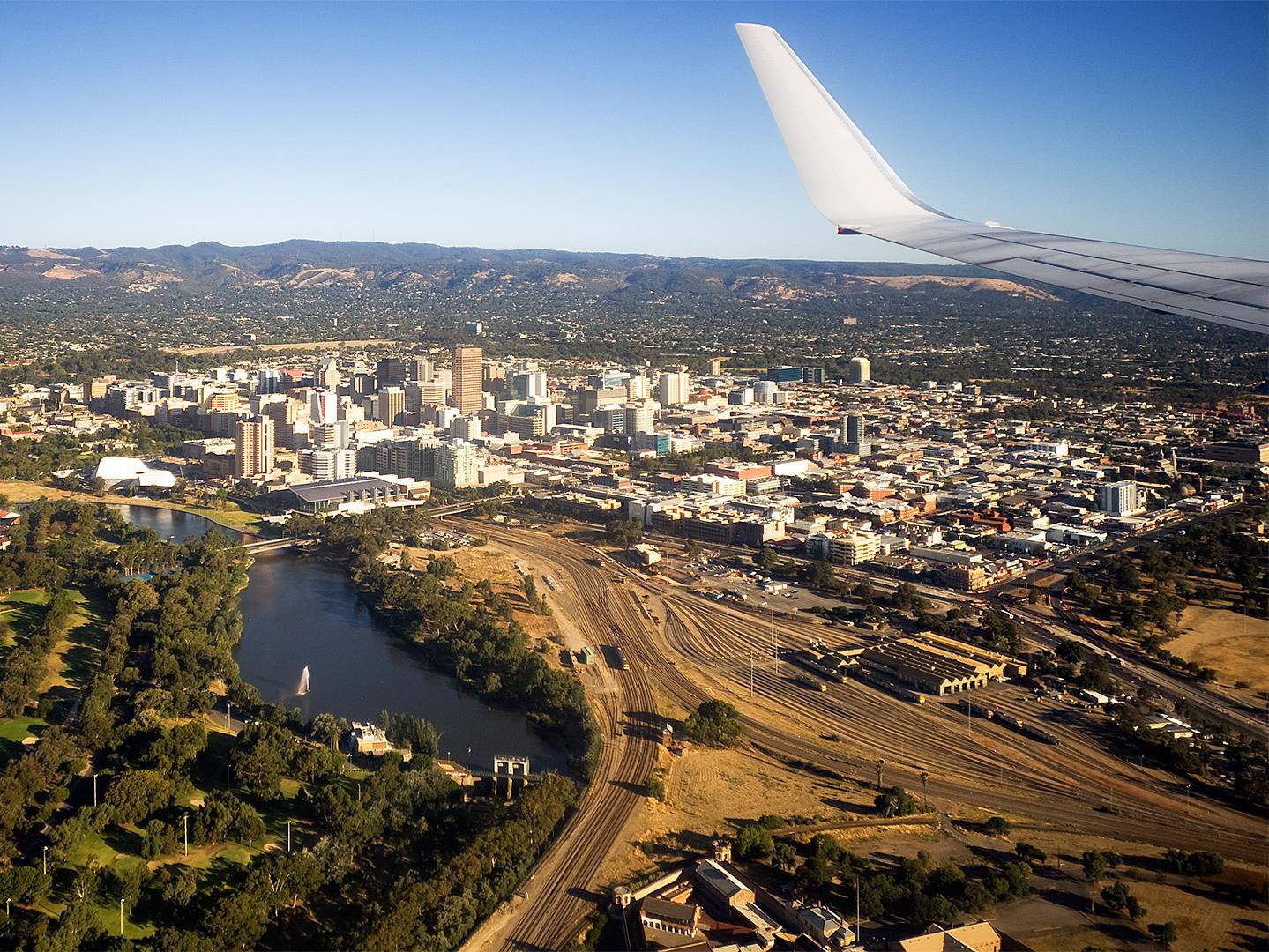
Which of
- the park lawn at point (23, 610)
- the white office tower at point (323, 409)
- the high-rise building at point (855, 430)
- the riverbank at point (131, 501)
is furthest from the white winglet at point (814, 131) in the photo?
the white office tower at point (323, 409)

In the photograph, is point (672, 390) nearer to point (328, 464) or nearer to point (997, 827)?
point (328, 464)

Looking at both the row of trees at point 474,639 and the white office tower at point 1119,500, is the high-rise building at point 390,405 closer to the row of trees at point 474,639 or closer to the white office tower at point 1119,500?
the row of trees at point 474,639

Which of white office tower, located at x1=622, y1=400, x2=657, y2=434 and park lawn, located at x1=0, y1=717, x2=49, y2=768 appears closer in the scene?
park lawn, located at x1=0, y1=717, x2=49, y2=768

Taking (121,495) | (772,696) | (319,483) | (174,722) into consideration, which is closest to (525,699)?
(772,696)

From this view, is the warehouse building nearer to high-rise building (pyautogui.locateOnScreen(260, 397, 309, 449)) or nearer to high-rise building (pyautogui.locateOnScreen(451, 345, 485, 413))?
high-rise building (pyautogui.locateOnScreen(260, 397, 309, 449))

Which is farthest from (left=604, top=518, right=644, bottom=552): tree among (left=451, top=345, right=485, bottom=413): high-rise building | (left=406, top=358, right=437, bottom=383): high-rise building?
(left=406, top=358, right=437, bottom=383): high-rise building

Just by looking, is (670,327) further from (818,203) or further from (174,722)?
(818,203)

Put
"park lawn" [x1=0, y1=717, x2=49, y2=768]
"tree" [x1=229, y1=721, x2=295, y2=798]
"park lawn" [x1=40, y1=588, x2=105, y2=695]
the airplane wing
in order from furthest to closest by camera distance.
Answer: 1. "park lawn" [x1=40, y1=588, x2=105, y2=695]
2. "park lawn" [x1=0, y1=717, x2=49, y2=768]
3. "tree" [x1=229, y1=721, x2=295, y2=798]
4. the airplane wing
